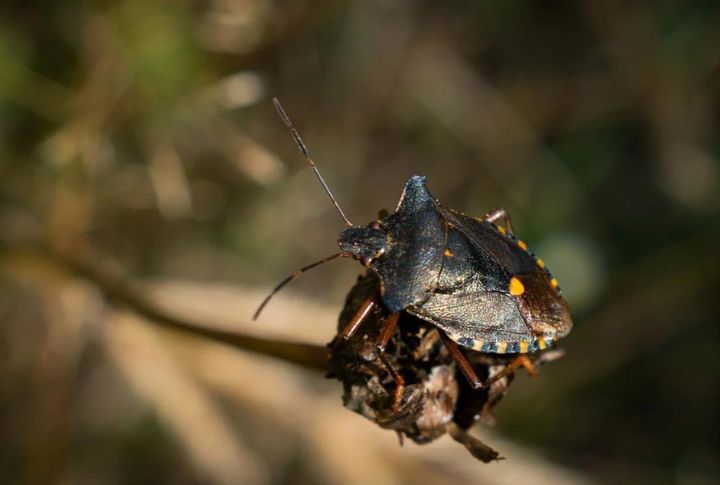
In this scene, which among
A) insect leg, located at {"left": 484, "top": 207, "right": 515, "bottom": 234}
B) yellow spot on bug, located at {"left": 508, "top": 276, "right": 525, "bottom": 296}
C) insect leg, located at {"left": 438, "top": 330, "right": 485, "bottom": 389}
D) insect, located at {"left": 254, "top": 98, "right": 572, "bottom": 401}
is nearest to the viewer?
insect leg, located at {"left": 438, "top": 330, "right": 485, "bottom": 389}

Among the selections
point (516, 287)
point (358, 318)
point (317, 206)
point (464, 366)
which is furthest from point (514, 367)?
point (317, 206)

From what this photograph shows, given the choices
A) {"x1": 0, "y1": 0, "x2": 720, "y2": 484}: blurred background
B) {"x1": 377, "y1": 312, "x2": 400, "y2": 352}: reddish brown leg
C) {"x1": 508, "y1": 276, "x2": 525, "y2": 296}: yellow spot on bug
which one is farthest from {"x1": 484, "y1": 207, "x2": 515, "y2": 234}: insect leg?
{"x1": 0, "y1": 0, "x2": 720, "y2": 484}: blurred background

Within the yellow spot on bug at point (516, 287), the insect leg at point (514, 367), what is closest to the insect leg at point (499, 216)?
the yellow spot on bug at point (516, 287)

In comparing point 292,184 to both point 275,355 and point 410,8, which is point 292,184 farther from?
point 275,355

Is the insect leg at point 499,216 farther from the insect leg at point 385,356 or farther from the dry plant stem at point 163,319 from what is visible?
the dry plant stem at point 163,319

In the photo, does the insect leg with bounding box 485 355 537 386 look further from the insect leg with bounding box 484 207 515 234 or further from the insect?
the insect leg with bounding box 484 207 515 234

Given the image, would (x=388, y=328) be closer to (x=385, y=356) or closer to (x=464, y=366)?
(x=385, y=356)
